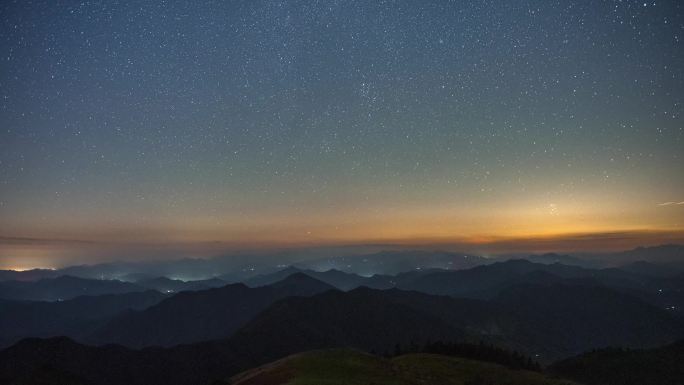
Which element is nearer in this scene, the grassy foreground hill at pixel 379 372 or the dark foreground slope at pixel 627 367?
the grassy foreground hill at pixel 379 372

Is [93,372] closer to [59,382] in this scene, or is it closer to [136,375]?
[136,375]

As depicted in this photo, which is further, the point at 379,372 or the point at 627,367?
the point at 627,367

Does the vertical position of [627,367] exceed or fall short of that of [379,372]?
it falls short

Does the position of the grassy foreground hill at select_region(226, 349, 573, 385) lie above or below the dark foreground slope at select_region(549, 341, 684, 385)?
above

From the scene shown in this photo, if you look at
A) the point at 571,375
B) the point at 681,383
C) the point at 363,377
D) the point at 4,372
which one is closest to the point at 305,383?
the point at 363,377

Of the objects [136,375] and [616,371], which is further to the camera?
[136,375]
